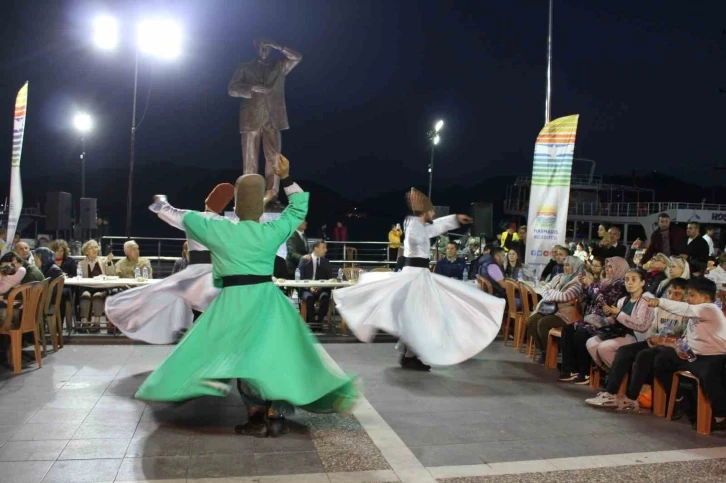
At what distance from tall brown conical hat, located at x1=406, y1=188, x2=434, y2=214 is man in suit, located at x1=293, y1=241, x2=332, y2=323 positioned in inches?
109

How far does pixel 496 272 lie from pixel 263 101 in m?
5.89

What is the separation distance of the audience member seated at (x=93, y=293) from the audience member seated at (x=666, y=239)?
7933 millimetres

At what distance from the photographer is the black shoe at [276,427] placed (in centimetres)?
472

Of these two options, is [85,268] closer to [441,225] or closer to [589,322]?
[441,225]

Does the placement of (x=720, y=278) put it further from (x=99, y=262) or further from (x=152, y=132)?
(x=152, y=132)

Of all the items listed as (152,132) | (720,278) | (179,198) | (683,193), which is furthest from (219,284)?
(683,193)

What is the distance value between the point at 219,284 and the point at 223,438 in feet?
3.47

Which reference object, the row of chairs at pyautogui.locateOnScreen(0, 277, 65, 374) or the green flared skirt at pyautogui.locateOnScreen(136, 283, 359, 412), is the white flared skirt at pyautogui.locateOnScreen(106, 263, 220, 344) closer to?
the row of chairs at pyautogui.locateOnScreen(0, 277, 65, 374)

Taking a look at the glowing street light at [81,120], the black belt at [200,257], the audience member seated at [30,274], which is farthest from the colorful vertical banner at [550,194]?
the glowing street light at [81,120]

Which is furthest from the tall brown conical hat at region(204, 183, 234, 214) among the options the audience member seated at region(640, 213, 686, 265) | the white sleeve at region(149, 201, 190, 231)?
the audience member seated at region(640, 213, 686, 265)

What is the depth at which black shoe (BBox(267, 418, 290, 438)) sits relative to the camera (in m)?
4.72

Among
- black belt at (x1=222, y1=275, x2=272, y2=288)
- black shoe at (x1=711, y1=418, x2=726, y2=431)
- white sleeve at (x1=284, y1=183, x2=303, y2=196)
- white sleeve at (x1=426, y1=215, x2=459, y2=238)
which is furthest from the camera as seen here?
white sleeve at (x1=426, y1=215, x2=459, y2=238)

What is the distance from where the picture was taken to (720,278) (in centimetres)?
832

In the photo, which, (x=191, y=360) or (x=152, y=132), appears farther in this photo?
(x=152, y=132)
